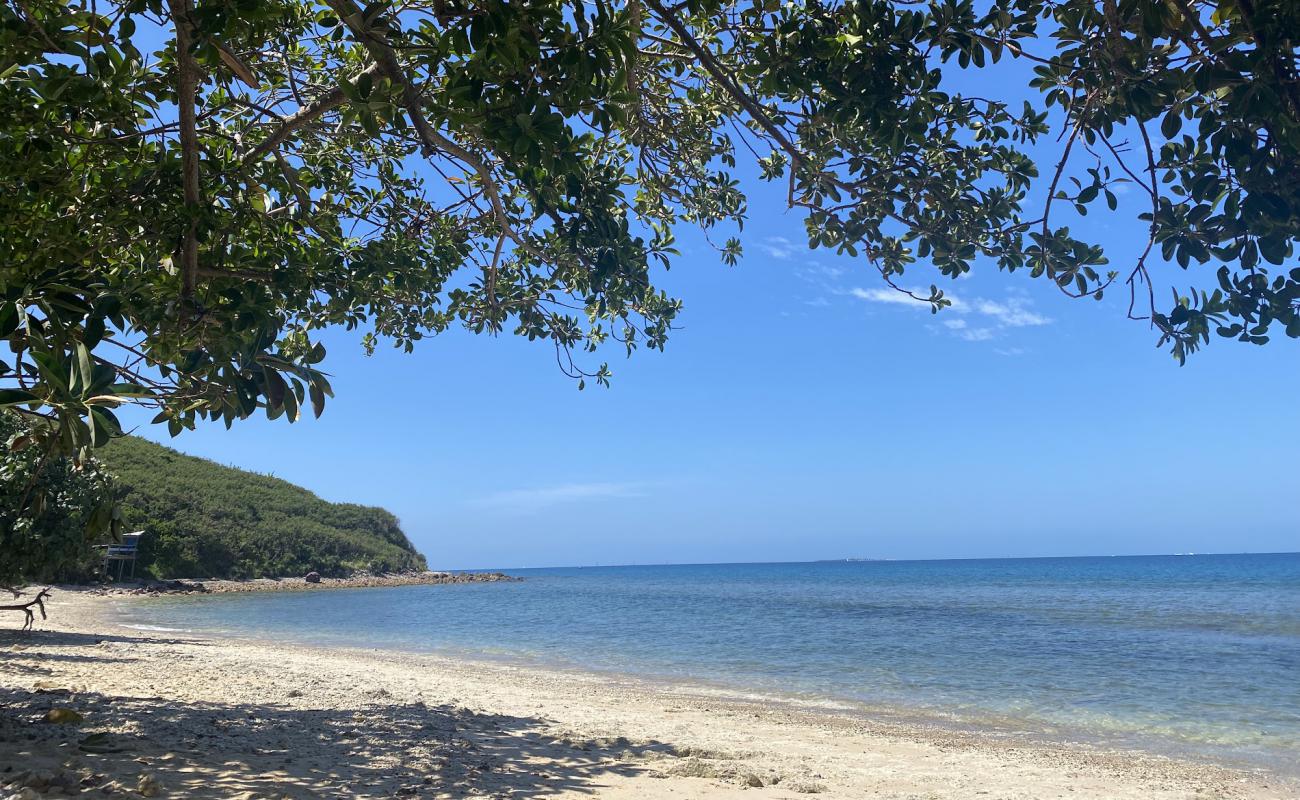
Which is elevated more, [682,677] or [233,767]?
[233,767]

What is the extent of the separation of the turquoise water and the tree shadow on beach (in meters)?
6.87

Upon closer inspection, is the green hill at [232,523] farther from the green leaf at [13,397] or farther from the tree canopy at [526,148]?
the green leaf at [13,397]

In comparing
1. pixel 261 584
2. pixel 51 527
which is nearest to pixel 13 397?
pixel 51 527

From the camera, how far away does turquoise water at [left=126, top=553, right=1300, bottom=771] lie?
11.5 metres

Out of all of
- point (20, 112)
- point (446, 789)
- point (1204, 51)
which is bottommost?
point (446, 789)

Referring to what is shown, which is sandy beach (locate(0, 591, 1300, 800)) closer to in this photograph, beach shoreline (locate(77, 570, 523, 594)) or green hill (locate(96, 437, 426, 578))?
beach shoreline (locate(77, 570, 523, 594))

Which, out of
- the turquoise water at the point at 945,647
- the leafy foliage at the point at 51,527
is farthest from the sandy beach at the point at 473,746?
the turquoise water at the point at 945,647

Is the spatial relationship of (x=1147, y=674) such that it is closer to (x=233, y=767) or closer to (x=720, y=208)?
(x=720, y=208)

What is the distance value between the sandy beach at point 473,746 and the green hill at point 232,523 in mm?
35687

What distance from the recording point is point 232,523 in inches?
2098

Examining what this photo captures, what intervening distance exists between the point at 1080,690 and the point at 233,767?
13301mm

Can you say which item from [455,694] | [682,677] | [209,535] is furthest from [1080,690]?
[209,535]

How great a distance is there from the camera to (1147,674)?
15.4 metres

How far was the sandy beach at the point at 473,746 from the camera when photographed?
4.98 meters
